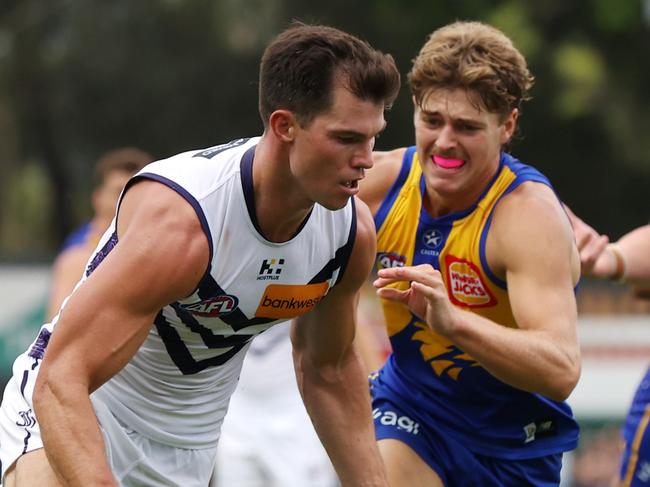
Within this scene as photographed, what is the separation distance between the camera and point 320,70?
160 inches

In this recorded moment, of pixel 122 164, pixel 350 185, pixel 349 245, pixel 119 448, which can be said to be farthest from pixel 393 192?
pixel 122 164

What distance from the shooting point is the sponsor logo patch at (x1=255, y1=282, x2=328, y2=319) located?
14.2ft

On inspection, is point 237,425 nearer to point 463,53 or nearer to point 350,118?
point 463,53

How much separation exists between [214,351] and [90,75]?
12.9m

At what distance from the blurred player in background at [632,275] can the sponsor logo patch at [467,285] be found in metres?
0.86

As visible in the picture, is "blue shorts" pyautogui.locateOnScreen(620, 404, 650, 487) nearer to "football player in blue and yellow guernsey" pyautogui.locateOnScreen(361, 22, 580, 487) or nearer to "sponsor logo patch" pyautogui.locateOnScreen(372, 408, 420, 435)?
"football player in blue and yellow guernsey" pyautogui.locateOnScreen(361, 22, 580, 487)

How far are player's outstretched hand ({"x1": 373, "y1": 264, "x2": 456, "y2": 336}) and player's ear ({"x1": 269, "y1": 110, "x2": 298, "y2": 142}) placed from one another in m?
0.54

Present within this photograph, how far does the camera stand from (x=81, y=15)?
16656mm

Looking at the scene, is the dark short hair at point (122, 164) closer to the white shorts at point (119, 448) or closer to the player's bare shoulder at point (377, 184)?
the player's bare shoulder at point (377, 184)

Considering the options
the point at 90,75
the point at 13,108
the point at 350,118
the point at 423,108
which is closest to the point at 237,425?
the point at 423,108

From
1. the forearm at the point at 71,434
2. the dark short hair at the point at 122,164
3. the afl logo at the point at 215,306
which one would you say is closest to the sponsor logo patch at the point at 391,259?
the afl logo at the point at 215,306

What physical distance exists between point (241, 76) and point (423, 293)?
42.1ft

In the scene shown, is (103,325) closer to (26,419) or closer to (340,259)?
(26,419)

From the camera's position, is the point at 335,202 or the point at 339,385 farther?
the point at 339,385
